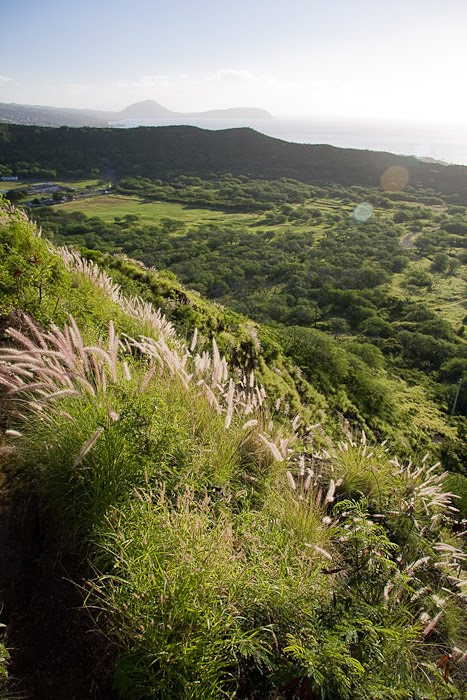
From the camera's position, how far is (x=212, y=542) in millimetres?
2242

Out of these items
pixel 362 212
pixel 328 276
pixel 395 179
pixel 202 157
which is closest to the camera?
pixel 328 276

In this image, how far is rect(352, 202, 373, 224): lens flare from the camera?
93.8m

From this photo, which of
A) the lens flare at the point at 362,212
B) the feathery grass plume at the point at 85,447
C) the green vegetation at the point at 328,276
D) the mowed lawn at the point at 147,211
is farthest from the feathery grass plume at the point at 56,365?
the lens flare at the point at 362,212

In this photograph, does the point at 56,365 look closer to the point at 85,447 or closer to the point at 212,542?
the point at 85,447

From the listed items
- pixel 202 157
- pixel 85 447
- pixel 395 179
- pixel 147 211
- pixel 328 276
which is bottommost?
pixel 328 276

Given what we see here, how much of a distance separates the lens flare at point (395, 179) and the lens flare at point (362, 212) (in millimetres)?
26131

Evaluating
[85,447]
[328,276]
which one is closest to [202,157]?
[328,276]

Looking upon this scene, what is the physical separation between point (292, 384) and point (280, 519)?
8076 millimetres

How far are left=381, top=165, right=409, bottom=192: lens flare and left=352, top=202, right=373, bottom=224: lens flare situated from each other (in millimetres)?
26131

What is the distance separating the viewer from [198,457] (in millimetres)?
3219

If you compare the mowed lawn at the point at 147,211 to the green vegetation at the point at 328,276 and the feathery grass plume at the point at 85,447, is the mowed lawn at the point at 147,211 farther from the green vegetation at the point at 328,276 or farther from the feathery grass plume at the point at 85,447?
the feathery grass plume at the point at 85,447

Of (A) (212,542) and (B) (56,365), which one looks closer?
(A) (212,542)

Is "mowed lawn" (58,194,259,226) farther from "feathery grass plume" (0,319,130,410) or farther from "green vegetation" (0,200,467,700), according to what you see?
"green vegetation" (0,200,467,700)

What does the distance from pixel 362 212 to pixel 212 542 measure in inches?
4267
